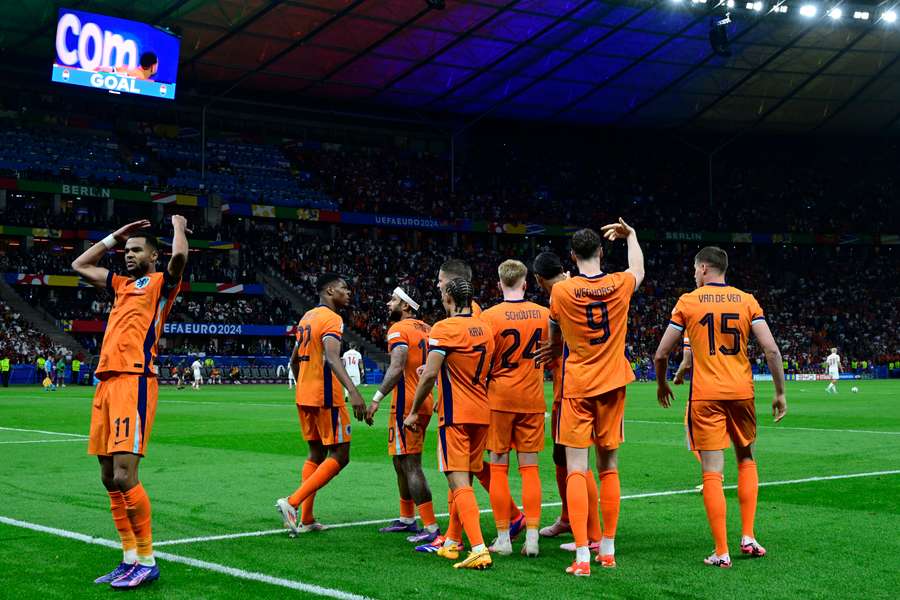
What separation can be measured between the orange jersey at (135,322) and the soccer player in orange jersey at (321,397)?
186 centimetres

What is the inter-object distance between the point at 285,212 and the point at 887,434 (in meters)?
44.2

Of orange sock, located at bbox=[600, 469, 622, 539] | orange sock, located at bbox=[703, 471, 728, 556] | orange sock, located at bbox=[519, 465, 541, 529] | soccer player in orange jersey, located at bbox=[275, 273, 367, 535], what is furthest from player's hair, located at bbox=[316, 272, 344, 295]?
orange sock, located at bbox=[703, 471, 728, 556]

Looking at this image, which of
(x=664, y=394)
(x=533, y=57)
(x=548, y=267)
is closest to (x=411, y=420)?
(x=548, y=267)

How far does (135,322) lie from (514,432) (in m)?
3.13

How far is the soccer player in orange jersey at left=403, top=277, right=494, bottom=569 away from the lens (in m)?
7.77

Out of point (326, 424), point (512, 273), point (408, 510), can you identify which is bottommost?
point (408, 510)

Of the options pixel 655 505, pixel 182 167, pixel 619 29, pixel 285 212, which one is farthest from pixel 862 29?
pixel 655 505

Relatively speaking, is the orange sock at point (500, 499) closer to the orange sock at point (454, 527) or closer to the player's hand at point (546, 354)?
the orange sock at point (454, 527)

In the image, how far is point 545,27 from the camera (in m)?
49.2

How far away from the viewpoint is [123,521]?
23.1 feet

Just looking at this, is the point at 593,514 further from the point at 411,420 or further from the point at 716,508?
the point at 411,420

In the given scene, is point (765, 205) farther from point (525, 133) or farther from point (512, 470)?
point (512, 470)

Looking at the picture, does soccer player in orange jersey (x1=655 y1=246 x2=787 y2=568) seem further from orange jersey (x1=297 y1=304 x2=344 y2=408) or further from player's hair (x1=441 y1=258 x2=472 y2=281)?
orange jersey (x1=297 y1=304 x2=344 y2=408)

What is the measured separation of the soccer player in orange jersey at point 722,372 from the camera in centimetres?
783
